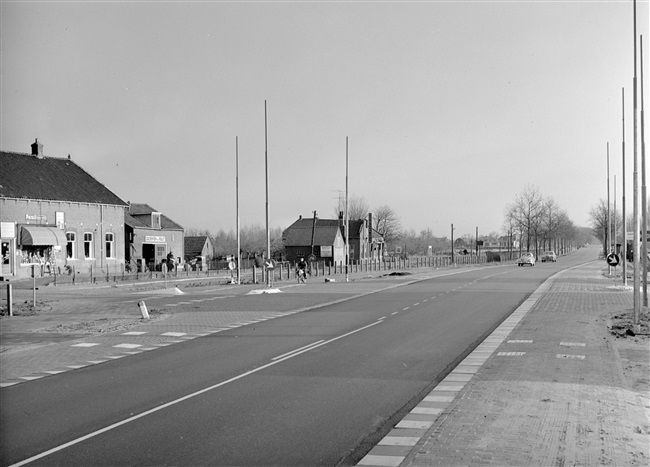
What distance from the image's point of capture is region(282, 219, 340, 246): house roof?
306 feet

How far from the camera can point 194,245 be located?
3504 inches

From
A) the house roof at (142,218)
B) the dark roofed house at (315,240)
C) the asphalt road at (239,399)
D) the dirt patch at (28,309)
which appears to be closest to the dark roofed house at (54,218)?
the house roof at (142,218)

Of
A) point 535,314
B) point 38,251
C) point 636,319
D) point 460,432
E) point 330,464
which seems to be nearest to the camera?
point 330,464

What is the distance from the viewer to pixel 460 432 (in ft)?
23.8

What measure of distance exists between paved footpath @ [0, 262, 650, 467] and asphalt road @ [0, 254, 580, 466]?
0.54 metres

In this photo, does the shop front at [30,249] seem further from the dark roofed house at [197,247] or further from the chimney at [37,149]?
the dark roofed house at [197,247]

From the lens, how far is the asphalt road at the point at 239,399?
22.3 feet

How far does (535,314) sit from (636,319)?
13.4 feet

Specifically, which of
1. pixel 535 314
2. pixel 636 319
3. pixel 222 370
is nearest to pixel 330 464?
pixel 222 370

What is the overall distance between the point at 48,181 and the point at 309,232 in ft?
163

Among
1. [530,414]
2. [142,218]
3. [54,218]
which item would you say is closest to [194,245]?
[142,218]

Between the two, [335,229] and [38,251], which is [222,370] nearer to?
[38,251]

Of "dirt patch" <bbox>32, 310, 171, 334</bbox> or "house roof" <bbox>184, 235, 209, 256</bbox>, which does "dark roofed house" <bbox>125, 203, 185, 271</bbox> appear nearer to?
"house roof" <bbox>184, 235, 209, 256</bbox>

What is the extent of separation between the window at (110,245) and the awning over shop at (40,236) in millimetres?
6239
